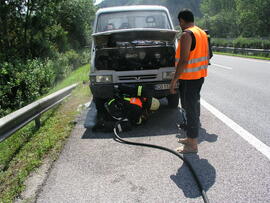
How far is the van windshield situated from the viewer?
744 cm

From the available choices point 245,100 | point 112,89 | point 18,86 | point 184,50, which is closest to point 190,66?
point 184,50

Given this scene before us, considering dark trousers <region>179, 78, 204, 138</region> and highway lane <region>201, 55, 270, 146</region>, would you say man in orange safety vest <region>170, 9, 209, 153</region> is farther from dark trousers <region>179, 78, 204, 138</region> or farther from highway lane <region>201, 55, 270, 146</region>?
highway lane <region>201, 55, 270, 146</region>

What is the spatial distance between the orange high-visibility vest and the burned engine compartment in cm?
192

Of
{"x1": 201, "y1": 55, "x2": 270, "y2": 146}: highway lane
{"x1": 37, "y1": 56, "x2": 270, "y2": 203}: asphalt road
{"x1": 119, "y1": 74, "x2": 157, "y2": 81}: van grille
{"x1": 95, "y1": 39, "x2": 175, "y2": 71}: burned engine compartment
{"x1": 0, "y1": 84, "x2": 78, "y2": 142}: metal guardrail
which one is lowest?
{"x1": 201, "y1": 55, "x2": 270, "y2": 146}: highway lane

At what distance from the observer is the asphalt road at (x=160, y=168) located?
124 inches

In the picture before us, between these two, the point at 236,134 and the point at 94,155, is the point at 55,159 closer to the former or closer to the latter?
the point at 94,155

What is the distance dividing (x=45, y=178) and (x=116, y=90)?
251 cm

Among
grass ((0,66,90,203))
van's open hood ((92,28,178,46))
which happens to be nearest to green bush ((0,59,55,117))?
grass ((0,66,90,203))

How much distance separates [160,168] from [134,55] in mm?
3014

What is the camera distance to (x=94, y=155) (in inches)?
169

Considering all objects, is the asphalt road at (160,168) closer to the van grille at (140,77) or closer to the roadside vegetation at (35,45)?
the van grille at (140,77)

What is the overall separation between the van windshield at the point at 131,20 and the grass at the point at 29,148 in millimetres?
2330

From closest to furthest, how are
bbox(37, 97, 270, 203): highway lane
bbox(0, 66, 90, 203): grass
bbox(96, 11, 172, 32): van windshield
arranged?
bbox(37, 97, 270, 203): highway lane, bbox(0, 66, 90, 203): grass, bbox(96, 11, 172, 32): van windshield

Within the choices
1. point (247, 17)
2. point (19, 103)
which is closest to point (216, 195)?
point (19, 103)
